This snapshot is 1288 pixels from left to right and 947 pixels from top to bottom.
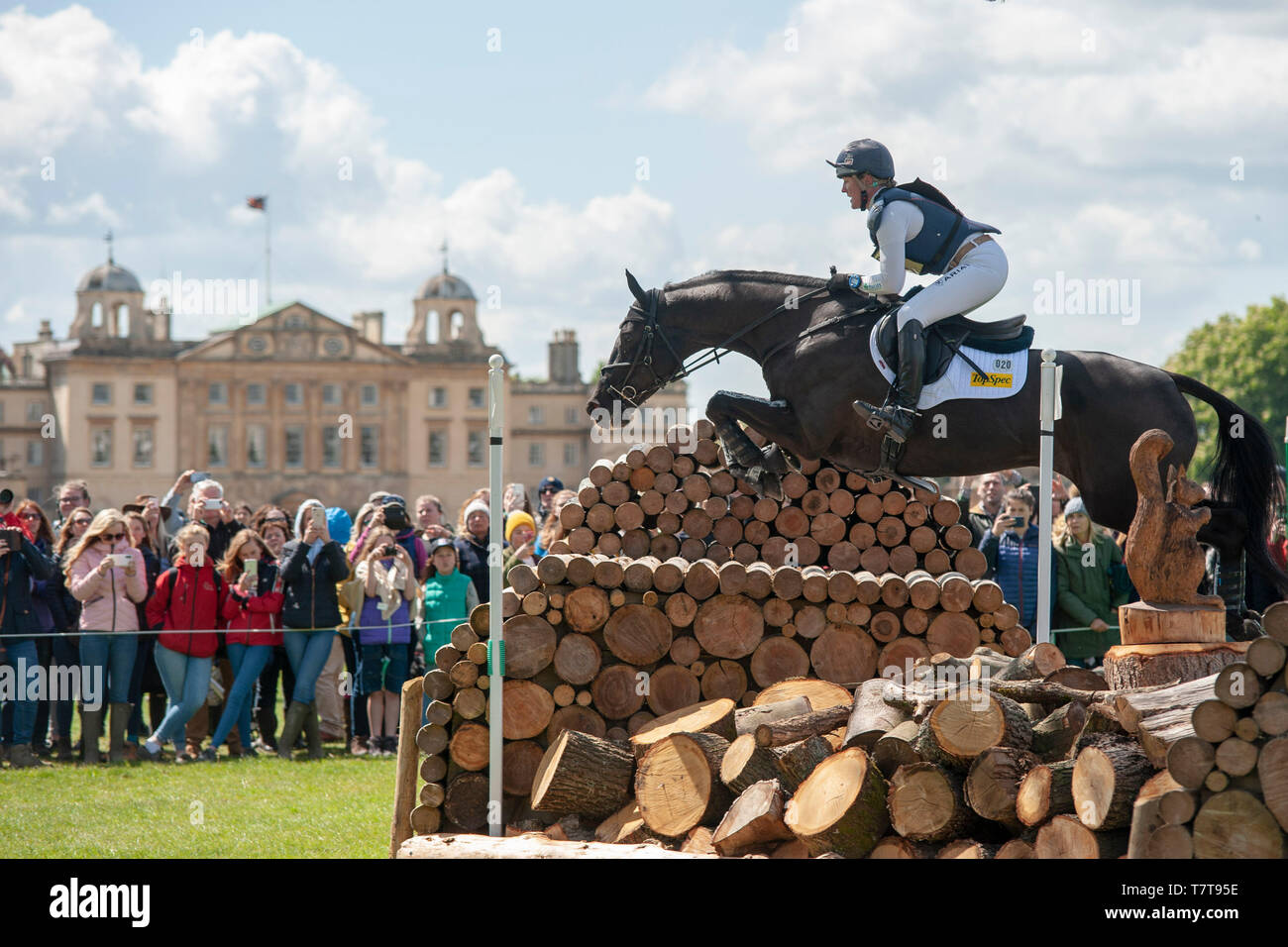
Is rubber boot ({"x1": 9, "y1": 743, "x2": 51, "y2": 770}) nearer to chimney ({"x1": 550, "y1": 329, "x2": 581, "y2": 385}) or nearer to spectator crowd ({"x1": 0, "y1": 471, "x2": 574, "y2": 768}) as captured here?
spectator crowd ({"x1": 0, "y1": 471, "x2": 574, "y2": 768})

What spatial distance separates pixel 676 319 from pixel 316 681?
15.3 feet

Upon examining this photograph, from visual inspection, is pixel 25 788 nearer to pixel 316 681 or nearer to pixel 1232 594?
pixel 316 681

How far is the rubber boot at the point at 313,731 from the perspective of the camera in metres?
11.1

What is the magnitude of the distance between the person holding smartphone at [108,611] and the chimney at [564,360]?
8101 centimetres

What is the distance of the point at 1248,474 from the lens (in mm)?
7641

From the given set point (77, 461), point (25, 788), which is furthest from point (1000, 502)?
point (77, 461)

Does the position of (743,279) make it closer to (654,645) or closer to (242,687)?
(654,645)

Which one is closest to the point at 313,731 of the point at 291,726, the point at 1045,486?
the point at 291,726

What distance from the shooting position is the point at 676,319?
842 cm

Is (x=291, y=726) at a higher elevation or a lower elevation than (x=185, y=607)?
lower

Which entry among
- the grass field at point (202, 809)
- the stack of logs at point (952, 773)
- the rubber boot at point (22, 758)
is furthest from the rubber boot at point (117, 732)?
the stack of logs at point (952, 773)

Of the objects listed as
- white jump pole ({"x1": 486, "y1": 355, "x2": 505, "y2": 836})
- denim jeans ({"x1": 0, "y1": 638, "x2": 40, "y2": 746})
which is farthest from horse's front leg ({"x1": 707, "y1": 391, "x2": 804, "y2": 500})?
denim jeans ({"x1": 0, "y1": 638, "x2": 40, "y2": 746})

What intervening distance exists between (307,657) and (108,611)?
1438 millimetres
